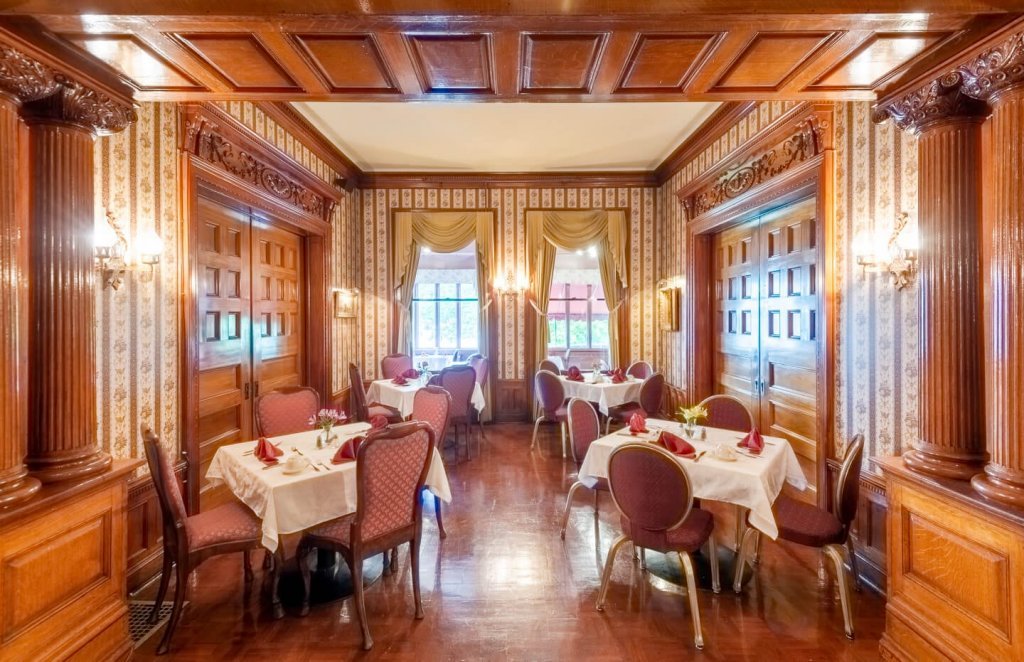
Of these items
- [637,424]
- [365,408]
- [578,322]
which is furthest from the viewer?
[578,322]

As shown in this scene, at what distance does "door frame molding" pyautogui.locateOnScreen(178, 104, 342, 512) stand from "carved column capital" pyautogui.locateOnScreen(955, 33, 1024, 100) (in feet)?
14.4

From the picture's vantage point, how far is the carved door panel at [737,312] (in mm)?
4648

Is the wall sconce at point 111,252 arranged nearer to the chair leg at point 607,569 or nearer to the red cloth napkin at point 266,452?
the red cloth napkin at point 266,452

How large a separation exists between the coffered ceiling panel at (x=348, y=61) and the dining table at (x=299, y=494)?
2.02m

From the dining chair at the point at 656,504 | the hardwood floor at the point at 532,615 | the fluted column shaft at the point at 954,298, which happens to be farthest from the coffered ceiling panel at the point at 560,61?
the hardwood floor at the point at 532,615

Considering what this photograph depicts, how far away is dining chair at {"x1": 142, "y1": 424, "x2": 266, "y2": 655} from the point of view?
2.36 meters

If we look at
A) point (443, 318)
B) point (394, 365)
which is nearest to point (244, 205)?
point (394, 365)

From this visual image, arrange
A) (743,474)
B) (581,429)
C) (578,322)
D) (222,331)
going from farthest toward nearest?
(578,322), (222,331), (581,429), (743,474)

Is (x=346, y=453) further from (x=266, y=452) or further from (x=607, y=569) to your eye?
(x=607, y=569)

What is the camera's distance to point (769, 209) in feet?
14.1

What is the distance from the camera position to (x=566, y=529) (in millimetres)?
3543

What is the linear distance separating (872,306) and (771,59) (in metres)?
1.84

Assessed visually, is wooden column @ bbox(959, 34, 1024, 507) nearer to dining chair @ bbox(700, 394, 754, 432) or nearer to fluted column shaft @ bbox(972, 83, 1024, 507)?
fluted column shaft @ bbox(972, 83, 1024, 507)

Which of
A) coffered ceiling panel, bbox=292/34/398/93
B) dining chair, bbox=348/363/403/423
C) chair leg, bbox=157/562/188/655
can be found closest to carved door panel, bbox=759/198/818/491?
coffered ceiling panel, bbox=292/34/398/93
